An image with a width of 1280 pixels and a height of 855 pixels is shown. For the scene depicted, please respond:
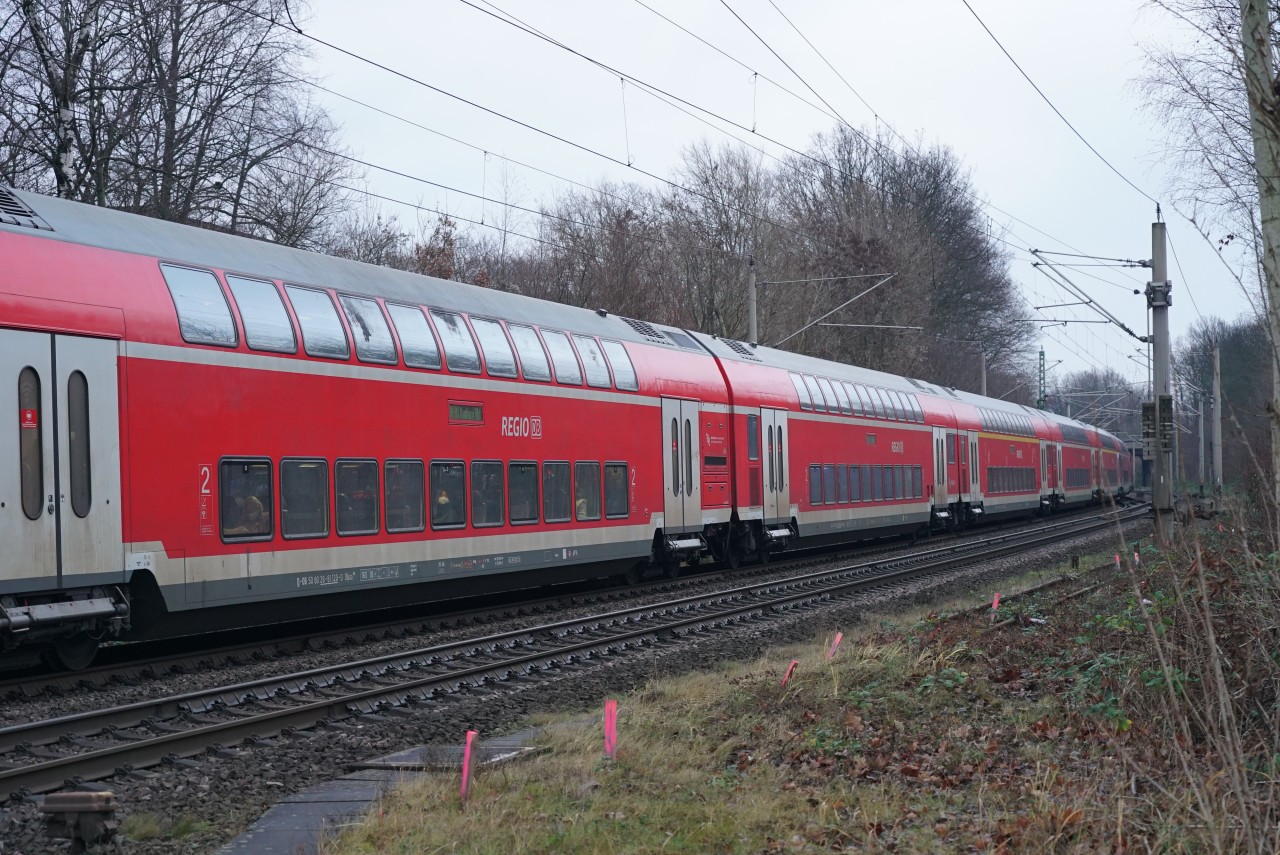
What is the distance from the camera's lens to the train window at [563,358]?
1748 cm

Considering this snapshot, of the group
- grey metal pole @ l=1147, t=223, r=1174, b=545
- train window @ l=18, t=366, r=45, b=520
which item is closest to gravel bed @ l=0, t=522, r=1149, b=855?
train window @ l=18, t=366, r=45, b=520

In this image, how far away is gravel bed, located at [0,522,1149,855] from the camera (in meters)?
6.61

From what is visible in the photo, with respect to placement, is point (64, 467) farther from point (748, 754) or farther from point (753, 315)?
point (753, 315)

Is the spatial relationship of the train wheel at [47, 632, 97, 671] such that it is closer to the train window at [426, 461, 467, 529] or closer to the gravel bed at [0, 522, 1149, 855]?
the gravel bed at [0, 522, 1149, 855]

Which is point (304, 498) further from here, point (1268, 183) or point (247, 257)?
point (1268, 183)

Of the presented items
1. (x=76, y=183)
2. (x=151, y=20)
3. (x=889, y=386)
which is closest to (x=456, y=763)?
(x=76, y=183)

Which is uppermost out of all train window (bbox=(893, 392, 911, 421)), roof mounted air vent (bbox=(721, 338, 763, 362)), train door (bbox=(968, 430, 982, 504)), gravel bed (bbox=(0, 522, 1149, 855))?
roof mounted air vent (bbox=(721, 338, 763, 362))

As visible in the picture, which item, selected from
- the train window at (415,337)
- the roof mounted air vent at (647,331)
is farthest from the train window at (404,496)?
the roof mounted air vent at (647,331)

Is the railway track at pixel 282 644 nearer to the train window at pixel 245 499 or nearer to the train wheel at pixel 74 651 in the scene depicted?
the train wheel at pixel 74 651

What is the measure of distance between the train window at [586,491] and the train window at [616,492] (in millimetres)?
244

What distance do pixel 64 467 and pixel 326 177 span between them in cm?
2568

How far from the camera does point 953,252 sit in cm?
6494

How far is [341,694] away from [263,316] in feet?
14.0

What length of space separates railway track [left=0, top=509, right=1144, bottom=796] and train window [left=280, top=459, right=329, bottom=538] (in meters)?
1.80
